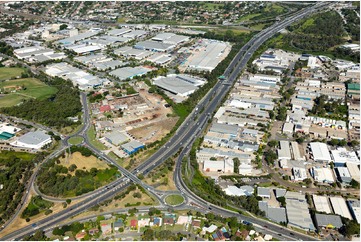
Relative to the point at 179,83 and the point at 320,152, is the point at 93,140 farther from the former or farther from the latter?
the point at 320,152

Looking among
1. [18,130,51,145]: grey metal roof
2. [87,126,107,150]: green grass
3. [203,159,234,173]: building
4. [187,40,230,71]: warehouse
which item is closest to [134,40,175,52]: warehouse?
[187,40,230,71]: warehouse

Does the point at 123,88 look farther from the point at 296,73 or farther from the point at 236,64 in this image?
the point at 296,73

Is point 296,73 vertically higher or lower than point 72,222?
higher

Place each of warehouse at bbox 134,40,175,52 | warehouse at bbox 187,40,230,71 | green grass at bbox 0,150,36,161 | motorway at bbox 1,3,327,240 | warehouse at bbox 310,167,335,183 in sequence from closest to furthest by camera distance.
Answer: motorway at bbox 1,3,327,240 < warehouse at bbox 310,167,335,183 < green grass at bbox 0,150,36,161 < warehouse at bbox 187,40,230,71 < warehouse at bbox 134,40,175,52

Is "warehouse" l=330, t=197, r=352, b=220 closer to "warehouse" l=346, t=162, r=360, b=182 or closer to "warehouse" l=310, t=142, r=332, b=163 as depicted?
"warehouse" l=346, t=162, r=360, b=182

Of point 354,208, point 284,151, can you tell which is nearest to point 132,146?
point 284,151

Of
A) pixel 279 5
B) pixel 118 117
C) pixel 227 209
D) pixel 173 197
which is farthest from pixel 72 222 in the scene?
pixel 279 5
